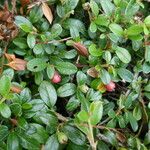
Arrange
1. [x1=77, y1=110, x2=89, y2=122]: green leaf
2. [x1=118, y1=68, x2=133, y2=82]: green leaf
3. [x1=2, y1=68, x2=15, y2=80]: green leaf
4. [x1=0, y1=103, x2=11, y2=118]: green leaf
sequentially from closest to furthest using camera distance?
[x1=77, y1=110, x2=89, y2=122]: green leaf < [x1=0, y1=103, x2=11, y2=118]: green leaf < [x1=2, y1=68, x2=15, y2=80]: green leaf < [x1=118, y1=68, x2=133, y2=82]: green leaf

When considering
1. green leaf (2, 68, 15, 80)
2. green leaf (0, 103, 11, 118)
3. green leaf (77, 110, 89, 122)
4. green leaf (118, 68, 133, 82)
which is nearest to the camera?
green leaf (77, 110, 89, 122)

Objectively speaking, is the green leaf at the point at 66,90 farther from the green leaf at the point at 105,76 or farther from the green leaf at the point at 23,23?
the green leaf at the point at 23,23

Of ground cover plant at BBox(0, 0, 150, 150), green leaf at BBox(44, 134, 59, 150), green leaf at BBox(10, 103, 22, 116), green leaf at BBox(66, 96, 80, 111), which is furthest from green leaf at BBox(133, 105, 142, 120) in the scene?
green leaf at BBox(10, 103, 22, 116)

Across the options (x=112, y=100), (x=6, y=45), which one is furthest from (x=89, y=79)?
(x=6, y=45)

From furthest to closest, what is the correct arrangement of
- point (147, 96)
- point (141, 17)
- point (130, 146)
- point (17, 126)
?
1. point (141, 17)
2. point (147, 96)
3. point (130, 146)
4. point (17, 126)

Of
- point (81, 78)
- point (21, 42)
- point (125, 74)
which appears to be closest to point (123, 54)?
point (125, 74)

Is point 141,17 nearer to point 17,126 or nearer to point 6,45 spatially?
point 6,45

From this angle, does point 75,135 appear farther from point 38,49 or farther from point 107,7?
point 107,7

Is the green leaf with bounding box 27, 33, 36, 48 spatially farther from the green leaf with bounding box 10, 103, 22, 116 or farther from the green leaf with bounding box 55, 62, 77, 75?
the green leaf with bounding box 10, 103, 22, 116
